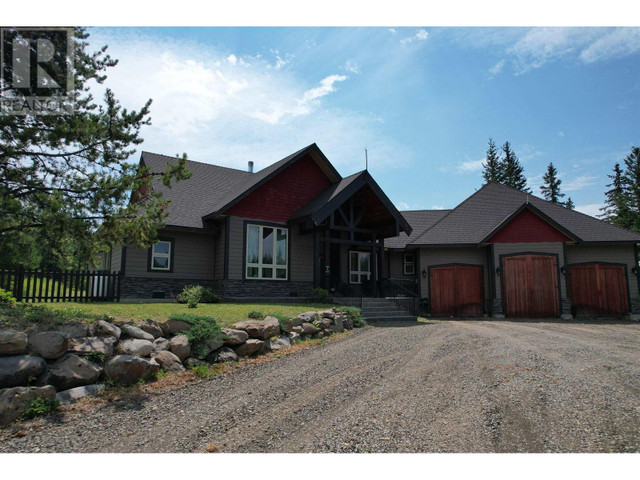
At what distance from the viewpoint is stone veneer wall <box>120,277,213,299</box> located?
13875mm

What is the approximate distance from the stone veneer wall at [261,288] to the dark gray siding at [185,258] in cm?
93

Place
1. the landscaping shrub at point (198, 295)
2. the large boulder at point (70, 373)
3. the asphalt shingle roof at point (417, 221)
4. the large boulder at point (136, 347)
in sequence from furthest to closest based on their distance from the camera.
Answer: the asphalt shingle roof at point (417, 221) → the landscaping shrub at point (198, 295) → the large boulder at point (136, 347) → the large boulder at point (70, 373)

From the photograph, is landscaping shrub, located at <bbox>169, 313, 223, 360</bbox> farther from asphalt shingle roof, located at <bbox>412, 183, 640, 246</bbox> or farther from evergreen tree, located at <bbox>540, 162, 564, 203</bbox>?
evergreen tree, located at <bbox>540, 162, 564, 203</bbox>

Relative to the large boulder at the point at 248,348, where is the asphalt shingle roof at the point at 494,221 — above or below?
above

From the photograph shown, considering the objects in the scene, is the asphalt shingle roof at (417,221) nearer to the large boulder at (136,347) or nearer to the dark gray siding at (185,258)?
the dark gray siding at (185,258)

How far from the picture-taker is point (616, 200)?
115 feet

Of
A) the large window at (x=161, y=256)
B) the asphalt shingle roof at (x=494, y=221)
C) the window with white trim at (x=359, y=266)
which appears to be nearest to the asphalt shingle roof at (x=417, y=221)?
the asphalt shingle roof at (x=494, y=221)

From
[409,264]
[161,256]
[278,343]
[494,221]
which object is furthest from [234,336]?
[494,221]

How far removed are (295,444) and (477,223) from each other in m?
17.8

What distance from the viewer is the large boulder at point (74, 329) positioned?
5685 millimetres

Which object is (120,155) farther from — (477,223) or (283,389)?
(477,223)

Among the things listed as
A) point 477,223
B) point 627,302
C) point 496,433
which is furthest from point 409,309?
point 496,433

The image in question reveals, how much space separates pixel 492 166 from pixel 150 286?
45503 millimetres

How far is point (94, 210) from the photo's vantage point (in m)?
6.77
